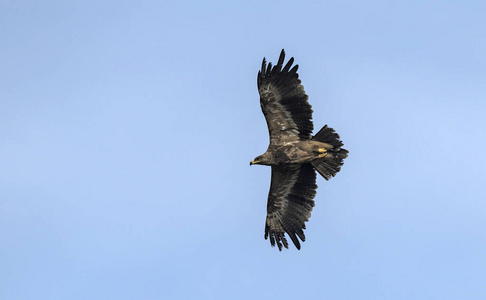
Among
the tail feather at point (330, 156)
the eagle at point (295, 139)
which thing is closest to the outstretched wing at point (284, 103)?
the eagle at point (295, 139)

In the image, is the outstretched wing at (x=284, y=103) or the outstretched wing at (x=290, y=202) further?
the outstretched wing at (x=290, y=202)

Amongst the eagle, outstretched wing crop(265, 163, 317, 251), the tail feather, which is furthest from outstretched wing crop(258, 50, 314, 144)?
outstretched wing crop(265, 163, 317, 251)

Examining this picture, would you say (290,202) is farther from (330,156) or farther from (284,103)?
(284,103)

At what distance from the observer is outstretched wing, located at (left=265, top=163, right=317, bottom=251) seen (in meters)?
23.2

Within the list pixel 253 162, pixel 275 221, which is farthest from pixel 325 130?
pixel 275 221

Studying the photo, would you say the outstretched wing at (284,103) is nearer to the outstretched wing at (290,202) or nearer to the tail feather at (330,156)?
the tail feather at (330,156)

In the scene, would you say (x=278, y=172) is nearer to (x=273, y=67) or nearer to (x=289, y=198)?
(x=289, y=198)

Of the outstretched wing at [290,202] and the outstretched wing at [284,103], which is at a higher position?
the outstretched wing at [284,103]

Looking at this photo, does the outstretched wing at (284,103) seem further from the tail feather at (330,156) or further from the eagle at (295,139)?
the tail feather at (330,156)

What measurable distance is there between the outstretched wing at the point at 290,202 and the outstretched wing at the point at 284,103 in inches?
49.9

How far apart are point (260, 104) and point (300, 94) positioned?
1382 millimetres

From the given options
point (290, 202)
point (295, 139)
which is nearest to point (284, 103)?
point (295, 139)

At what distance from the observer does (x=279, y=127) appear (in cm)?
2236

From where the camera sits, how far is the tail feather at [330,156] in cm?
2192
